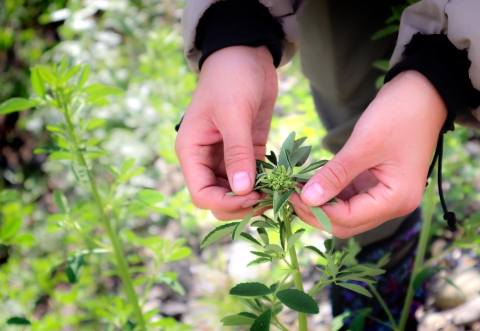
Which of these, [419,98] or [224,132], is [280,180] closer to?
[224,132]

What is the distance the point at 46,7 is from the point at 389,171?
2.96m

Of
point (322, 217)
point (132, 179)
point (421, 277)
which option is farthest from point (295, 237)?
point (132, 179)

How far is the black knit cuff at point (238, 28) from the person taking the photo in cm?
112

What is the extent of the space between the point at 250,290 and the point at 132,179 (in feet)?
5.25

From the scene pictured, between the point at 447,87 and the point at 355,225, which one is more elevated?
the point at 447,87

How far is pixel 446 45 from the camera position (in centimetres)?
96

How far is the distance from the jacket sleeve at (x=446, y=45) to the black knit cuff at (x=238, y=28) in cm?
33

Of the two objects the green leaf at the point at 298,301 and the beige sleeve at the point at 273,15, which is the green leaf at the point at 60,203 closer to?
the beige sleeve at the point at 273,15

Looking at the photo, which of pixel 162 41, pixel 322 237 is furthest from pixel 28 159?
pixel 322 237

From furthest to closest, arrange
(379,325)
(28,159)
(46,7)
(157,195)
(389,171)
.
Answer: (46,7)
(28,159)
(379,325)
(157,195)
(389,171)

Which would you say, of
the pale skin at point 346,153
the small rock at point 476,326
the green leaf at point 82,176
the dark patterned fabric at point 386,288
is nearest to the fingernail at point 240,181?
the pale skin at point 346,153

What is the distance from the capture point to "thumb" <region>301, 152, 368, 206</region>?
2.59 ft

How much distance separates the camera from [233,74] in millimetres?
1025

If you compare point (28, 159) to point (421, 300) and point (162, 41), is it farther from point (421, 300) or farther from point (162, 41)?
point (421, 300)
